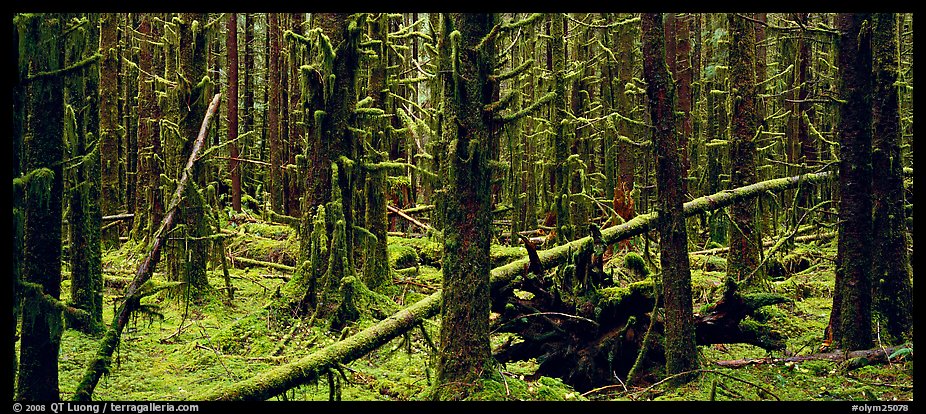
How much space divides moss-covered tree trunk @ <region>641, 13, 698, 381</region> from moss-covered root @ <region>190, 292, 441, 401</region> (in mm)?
2793

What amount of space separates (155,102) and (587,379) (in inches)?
547

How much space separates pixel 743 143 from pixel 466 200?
7.31 m

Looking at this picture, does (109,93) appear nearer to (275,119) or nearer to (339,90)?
(339,90)

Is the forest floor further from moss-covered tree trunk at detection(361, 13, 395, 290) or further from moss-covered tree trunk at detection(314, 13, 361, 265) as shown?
moss-covered tree trunk at detection(314, 13, 361, 265)

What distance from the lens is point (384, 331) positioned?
23.1ft

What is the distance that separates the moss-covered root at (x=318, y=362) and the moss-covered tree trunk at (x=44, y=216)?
1.25m

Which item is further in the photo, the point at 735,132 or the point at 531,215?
the point at 531,215

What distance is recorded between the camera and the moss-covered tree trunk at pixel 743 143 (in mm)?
11203

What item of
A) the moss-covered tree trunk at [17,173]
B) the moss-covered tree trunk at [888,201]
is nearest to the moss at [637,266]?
the moss-covered tree trunk at [888,201]

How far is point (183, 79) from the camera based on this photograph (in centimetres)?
1089

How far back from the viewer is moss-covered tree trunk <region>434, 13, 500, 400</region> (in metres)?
6.02

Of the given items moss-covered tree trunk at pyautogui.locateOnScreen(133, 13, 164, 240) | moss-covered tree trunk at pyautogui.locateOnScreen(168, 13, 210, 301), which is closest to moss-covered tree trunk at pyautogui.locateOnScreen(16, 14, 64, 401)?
moss-covered tree trunk at pyautogui.locateOnScreen(168, 13, 210, 301)
